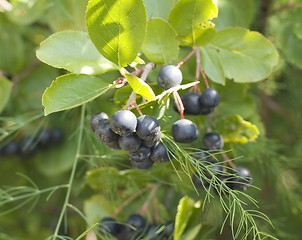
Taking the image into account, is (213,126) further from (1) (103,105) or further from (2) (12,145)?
(2) (12,145)

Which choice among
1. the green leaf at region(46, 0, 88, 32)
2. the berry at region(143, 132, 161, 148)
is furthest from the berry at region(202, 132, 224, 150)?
the green leaf at region(46, 0, 88, 32)

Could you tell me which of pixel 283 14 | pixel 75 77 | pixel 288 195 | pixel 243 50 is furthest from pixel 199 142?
pixel 283 14

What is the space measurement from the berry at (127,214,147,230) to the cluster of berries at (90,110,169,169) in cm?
30

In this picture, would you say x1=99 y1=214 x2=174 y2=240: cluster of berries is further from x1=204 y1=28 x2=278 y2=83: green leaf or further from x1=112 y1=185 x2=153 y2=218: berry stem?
x1=204 y1=28 x2=278 y2=83: green leaf

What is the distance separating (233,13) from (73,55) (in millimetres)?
601

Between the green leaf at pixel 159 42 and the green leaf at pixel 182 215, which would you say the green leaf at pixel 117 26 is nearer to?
the green leaf at pixel 159 42

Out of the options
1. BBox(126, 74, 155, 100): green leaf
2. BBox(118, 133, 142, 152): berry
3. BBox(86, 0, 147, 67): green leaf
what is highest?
BBox(86, 0, 147, 67): green leaf

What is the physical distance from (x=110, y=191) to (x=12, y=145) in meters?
0.64

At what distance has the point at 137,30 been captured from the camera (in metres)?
0.70

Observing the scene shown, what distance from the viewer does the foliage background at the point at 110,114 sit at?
1155 millimetres

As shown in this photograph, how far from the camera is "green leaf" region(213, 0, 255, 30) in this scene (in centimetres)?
115

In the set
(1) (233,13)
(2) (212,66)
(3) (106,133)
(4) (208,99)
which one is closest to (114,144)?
(3) (106,133)

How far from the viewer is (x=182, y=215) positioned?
0.90 meters

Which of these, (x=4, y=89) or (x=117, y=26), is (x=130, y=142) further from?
(x=4, y=89)
